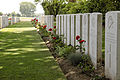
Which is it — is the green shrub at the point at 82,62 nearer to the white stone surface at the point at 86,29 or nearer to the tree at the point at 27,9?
the white stone surface at the point at 86,29

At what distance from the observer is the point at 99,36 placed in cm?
473

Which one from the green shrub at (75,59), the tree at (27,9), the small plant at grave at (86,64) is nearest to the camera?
the small plant at grave at (86,64)

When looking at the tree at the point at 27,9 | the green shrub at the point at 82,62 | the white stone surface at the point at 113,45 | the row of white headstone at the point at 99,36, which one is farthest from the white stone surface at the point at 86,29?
the tree at the point at 27,9

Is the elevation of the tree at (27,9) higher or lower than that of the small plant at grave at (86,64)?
higher

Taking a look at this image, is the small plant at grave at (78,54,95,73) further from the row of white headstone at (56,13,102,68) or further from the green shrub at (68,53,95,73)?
the row of white headstone at (56,13,102,68)

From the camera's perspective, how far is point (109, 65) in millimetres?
3898

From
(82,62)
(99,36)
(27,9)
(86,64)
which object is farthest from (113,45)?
(27,9)

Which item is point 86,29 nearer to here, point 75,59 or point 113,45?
point 75,59

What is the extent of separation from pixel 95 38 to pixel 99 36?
10 cm

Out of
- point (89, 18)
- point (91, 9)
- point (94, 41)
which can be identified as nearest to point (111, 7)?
point (91, 9)

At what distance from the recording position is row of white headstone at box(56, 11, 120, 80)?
3.57 m

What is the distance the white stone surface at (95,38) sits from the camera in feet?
15.3

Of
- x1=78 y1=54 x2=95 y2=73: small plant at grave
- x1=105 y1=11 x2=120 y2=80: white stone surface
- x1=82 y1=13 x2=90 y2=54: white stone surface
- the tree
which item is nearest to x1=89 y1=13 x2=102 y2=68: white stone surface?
x1=78 y1=54 x2=95 y2=73: small plant at grave

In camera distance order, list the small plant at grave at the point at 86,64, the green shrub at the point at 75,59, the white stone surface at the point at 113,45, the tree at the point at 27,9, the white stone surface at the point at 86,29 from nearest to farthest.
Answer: the white stone surface at the point at 113,45 → the small plant at grave at the point at 86,64 → the green shrub at the point at 75,59 → the white stone surface at the point at 86,29 → the tree at the point at 27,9
